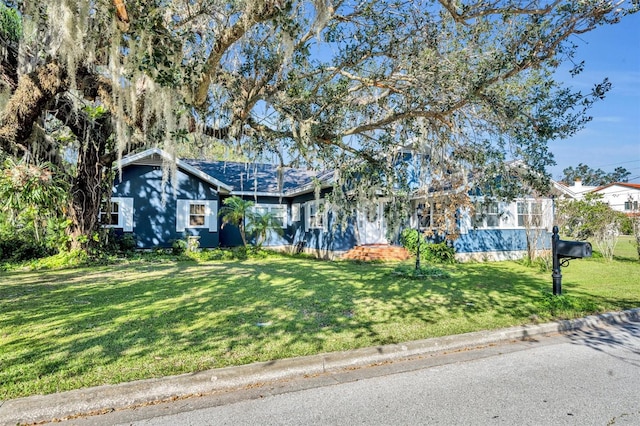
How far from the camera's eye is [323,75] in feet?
25.5

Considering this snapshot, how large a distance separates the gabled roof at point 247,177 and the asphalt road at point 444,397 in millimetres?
12572

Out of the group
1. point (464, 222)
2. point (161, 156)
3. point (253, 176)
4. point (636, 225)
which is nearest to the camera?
point (636, 225)

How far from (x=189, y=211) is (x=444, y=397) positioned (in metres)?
15.2

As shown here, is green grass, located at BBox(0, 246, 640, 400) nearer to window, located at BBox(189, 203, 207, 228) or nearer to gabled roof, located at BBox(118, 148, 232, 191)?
gabled roof, located at BBox(118, 148, 232, 191)

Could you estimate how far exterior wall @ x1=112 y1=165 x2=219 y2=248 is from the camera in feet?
52.5

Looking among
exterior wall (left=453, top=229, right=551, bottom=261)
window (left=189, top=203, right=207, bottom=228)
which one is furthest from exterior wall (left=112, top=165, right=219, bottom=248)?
A: exterior wall (left=453, top=229, right=551, bottom=261)

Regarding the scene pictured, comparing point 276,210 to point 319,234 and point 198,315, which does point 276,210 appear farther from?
point 198,315

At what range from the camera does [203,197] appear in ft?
56.0

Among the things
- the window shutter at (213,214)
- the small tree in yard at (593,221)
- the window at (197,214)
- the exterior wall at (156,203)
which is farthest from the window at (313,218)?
the small tree in yard at (593,221)

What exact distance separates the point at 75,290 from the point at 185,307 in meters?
3.04

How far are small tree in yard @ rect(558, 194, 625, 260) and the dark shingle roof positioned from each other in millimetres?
9827

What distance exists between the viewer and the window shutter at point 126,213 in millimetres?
15789

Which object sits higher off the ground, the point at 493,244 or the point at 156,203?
the point at 156,203

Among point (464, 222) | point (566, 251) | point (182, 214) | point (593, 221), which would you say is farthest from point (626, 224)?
point (182, 214)
